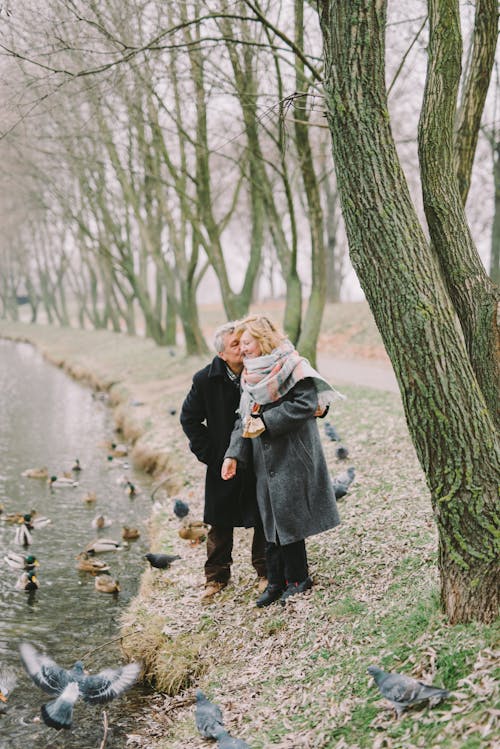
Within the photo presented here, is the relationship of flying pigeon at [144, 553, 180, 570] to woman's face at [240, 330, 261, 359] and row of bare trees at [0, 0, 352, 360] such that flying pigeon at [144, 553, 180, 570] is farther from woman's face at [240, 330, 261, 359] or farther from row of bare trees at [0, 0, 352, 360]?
row of bare trees at [0, 0, 352, 360]

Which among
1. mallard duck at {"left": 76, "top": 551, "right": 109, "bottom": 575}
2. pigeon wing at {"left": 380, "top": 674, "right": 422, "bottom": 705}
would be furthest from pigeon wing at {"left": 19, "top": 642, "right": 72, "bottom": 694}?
mallard duck at {"left": 76, "top": 551, "right": 109, "bottom": 575}

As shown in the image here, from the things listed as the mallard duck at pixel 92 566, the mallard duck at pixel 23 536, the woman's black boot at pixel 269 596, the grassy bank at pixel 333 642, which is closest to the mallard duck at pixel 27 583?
the mallard duck at pixel 92 566

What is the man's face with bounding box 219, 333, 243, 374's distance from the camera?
5527mm

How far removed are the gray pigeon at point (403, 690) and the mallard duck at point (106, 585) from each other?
14.3 feet

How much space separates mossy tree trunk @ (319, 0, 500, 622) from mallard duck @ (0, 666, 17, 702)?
11.6 ft

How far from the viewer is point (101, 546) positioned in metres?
8.80

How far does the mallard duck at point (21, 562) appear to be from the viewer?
8164mm

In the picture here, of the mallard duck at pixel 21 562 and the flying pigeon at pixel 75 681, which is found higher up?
the flying pigeon at pixel 75 681

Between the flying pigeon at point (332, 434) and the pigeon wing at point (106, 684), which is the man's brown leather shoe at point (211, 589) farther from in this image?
the flying pigeon at point (332, 434)

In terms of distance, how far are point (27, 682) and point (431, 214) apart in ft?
15.5

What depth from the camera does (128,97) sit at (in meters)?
13.6

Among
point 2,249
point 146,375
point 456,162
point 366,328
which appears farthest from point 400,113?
point 2,249

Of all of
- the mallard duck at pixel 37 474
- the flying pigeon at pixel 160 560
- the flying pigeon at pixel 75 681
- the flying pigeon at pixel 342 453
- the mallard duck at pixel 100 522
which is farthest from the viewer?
the mallard duck at pixel 37 474

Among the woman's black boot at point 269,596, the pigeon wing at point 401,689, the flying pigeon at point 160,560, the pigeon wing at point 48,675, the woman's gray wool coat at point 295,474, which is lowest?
the pigeon wing at point 48,675
